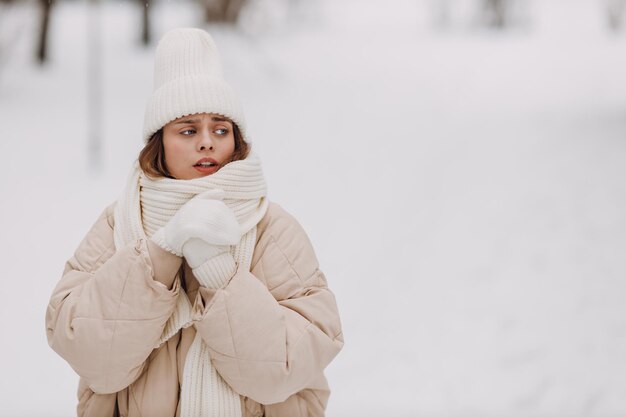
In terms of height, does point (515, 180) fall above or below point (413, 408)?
above

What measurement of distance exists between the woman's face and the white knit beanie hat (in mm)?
32

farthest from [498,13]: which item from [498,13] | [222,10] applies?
[222,10]

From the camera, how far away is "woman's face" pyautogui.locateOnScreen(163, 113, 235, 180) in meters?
1.65

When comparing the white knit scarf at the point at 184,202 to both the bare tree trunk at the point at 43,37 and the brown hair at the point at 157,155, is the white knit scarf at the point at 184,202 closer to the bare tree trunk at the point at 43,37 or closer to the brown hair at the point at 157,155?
the brown hair at the point at 157,155

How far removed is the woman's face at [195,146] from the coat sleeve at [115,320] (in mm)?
197

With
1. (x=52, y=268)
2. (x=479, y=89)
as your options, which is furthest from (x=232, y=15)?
(x=52, y=268)

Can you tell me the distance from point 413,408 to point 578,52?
11.5 metres

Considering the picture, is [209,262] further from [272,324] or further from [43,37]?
[43,37]

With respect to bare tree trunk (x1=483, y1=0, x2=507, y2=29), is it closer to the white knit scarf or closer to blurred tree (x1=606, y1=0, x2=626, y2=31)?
blurred tree (x1=606, y1=0, x2=626, y2=31)

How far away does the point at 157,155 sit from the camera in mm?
1701

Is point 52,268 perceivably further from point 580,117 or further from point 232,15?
point 232,15

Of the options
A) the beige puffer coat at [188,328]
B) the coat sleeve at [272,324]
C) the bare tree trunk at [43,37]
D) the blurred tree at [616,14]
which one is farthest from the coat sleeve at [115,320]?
the blurred tree at [616,14]

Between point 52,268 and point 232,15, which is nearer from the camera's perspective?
point 52,268

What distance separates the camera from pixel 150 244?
1532 mm
